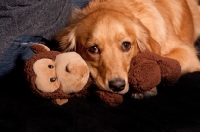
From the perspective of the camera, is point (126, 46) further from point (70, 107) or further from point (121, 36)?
point (70, 107)

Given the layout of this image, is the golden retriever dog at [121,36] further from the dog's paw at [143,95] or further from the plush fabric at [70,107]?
the plush fabric at [70,107]

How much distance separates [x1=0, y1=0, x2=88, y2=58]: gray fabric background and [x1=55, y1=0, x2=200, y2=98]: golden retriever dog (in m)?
0.13

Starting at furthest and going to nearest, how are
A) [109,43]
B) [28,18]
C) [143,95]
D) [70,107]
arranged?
[28,18]
[109,43]
[143,95]
[70,107]

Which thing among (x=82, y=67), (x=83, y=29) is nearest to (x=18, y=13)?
(x=83, y=29)

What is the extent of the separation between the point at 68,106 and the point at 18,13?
718mm

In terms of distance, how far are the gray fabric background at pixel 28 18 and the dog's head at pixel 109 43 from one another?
0.15 m

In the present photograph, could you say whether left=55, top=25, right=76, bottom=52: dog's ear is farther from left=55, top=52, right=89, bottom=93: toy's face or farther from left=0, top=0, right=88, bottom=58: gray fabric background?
left=55, top=52, right=89, bottom=93: toy's face

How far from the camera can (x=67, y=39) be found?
2.38m

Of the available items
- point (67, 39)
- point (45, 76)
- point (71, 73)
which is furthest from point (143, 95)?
point (67, 39)

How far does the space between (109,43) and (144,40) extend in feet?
1.10

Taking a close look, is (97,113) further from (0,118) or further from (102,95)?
(0,118)

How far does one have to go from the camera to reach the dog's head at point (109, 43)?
199 centimetres

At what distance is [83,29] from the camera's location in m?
2.31

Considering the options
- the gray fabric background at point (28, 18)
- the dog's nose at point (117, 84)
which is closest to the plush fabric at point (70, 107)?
the gray fabric background at point (28, 18)
